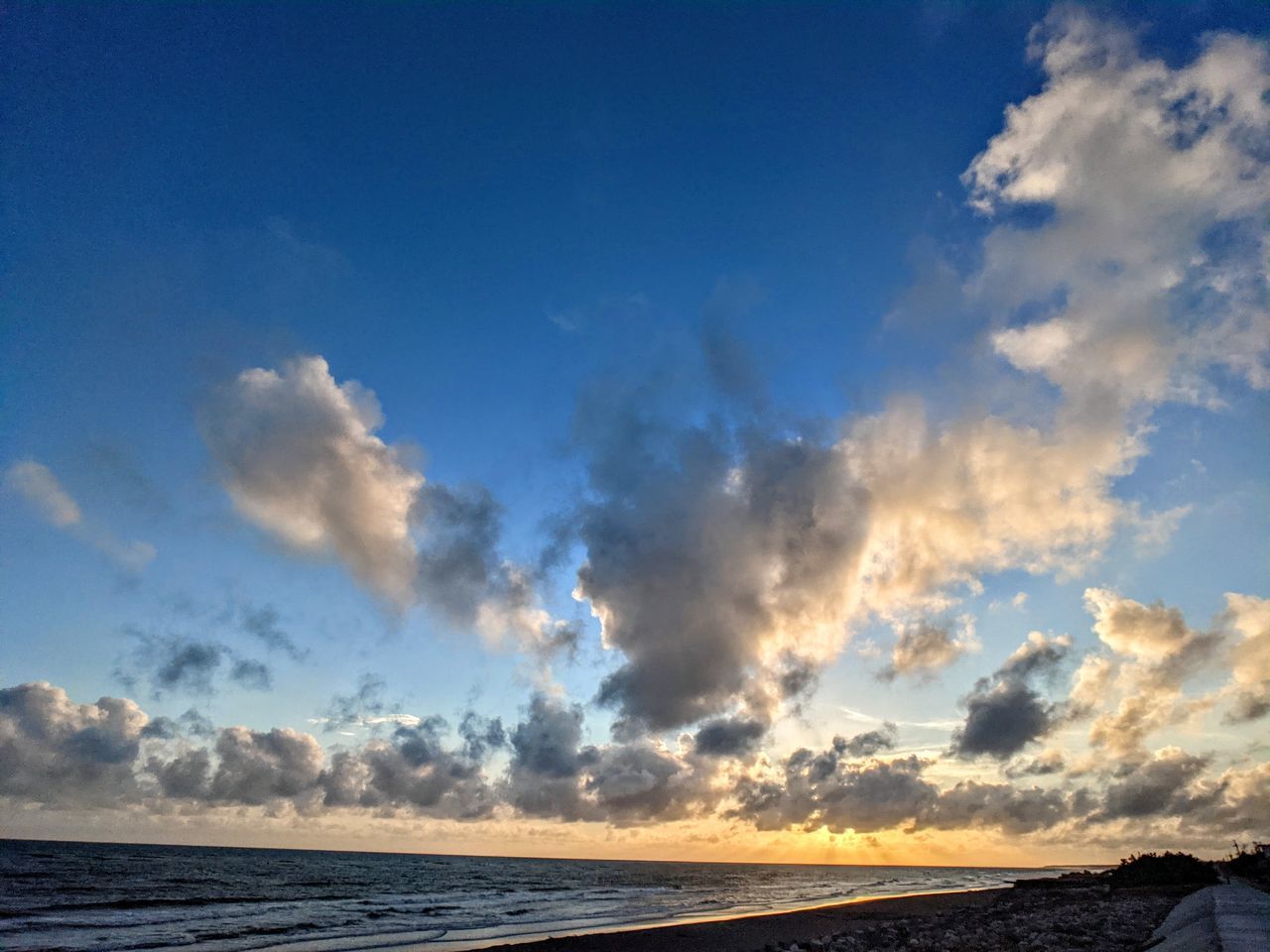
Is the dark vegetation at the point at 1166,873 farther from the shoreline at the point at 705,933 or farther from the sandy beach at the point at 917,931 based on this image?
the shoreline at the point at 705,933

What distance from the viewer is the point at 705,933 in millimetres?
40625

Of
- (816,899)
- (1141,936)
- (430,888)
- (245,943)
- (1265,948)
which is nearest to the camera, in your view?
(1265,948)

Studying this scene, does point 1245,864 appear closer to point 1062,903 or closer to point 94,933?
point 1062,903

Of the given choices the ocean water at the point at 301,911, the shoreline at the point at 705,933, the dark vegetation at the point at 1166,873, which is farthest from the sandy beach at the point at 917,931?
the dark vegetation at the point at 1166,873

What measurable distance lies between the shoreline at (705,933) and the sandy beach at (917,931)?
0.06 m

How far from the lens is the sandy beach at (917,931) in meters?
30.5

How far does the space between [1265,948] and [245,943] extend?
141 ft

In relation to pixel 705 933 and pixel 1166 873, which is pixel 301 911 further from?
pixel 1166 873

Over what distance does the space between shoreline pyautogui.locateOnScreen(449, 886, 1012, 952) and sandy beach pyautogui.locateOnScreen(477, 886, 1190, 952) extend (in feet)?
0.20

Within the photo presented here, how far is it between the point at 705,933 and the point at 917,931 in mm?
12087

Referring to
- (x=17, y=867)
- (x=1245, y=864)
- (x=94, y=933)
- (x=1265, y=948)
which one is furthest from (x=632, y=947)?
(x=17, y=867)

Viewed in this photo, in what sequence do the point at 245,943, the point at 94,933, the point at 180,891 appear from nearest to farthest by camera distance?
1. the point at 245,943
2. the point at 94,933
3. the point at 180,891

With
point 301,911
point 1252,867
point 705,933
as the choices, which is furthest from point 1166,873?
point 301,911

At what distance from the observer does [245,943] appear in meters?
35.1
